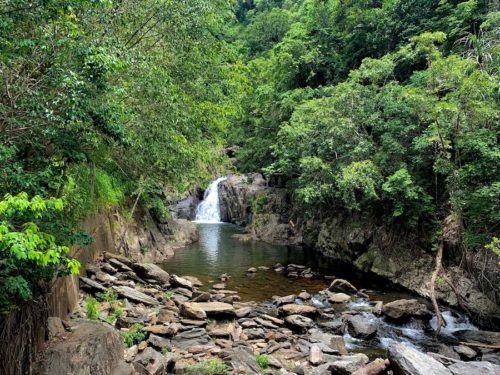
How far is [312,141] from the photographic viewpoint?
74.1 ft

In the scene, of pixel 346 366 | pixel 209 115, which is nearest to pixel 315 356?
pixel 346 366

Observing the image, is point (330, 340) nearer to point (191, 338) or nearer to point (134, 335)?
point (191, 338)

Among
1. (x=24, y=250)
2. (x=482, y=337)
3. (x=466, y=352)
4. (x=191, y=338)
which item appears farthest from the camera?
(x=482, y=337)

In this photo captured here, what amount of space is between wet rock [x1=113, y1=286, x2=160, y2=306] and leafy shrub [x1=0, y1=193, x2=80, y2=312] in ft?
19.4

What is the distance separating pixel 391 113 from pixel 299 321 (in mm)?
11509

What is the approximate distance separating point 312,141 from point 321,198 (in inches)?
138

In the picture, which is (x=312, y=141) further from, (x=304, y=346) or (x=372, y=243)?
(x=304, y=346)

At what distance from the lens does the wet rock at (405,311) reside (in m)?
13.5

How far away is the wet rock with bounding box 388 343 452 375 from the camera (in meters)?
8.06

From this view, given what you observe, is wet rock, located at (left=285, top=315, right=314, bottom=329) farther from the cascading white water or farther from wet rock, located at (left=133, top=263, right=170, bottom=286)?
the cascading white water

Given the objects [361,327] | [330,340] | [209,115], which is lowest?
[330,340]

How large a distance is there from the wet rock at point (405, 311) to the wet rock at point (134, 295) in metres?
8.20

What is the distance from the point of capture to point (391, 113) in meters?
18.9

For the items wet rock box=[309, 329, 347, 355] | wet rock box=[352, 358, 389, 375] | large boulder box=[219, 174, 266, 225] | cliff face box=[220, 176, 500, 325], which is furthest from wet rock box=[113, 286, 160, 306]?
large boulder box=[219, 174, 266, 225]
